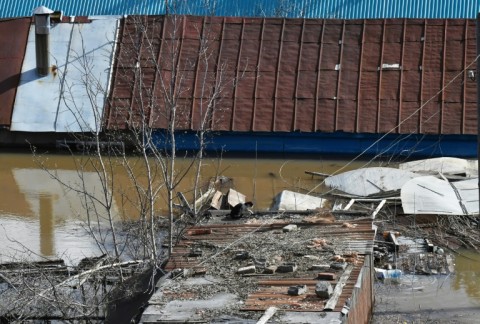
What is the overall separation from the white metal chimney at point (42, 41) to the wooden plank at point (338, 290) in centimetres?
1484

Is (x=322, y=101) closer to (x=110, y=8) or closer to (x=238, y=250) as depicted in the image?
(x=110, y=8)

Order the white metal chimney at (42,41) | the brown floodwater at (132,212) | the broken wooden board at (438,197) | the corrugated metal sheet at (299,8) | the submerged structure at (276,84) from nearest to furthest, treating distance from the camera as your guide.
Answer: the brown floodwater at (132,212) → the broken wooden board at (438,197) → the submerged structure at (276,84) → the white metal chimney at (42,41) → the corrugated metal sheet at (299,8)

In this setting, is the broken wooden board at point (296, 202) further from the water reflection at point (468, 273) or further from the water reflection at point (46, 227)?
the water reflection at point (46, 227)

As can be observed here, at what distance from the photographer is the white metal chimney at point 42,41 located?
75.6ft

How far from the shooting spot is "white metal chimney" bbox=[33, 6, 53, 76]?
23031mm

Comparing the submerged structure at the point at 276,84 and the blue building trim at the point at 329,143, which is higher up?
the submerged structure at the point at 276,84

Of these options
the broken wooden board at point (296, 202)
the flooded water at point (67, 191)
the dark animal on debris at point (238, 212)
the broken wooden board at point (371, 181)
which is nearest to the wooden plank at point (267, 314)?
the dark animal on debris at point (238, 212)

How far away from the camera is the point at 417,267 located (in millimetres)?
13242

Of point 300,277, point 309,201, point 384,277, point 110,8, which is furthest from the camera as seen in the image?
point 110,8

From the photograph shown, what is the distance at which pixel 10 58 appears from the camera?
76.8 feet

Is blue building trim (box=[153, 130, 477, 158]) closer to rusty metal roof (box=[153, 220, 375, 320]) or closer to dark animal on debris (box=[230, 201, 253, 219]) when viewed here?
dark animal on debris (box=[230, 201, 253, 219])

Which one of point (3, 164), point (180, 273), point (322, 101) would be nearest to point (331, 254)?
point (180, 273)

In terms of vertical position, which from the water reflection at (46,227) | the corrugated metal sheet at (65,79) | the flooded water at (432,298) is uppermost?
the corrugated metal sheet at (65,79)

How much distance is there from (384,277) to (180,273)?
4141 millimetres
